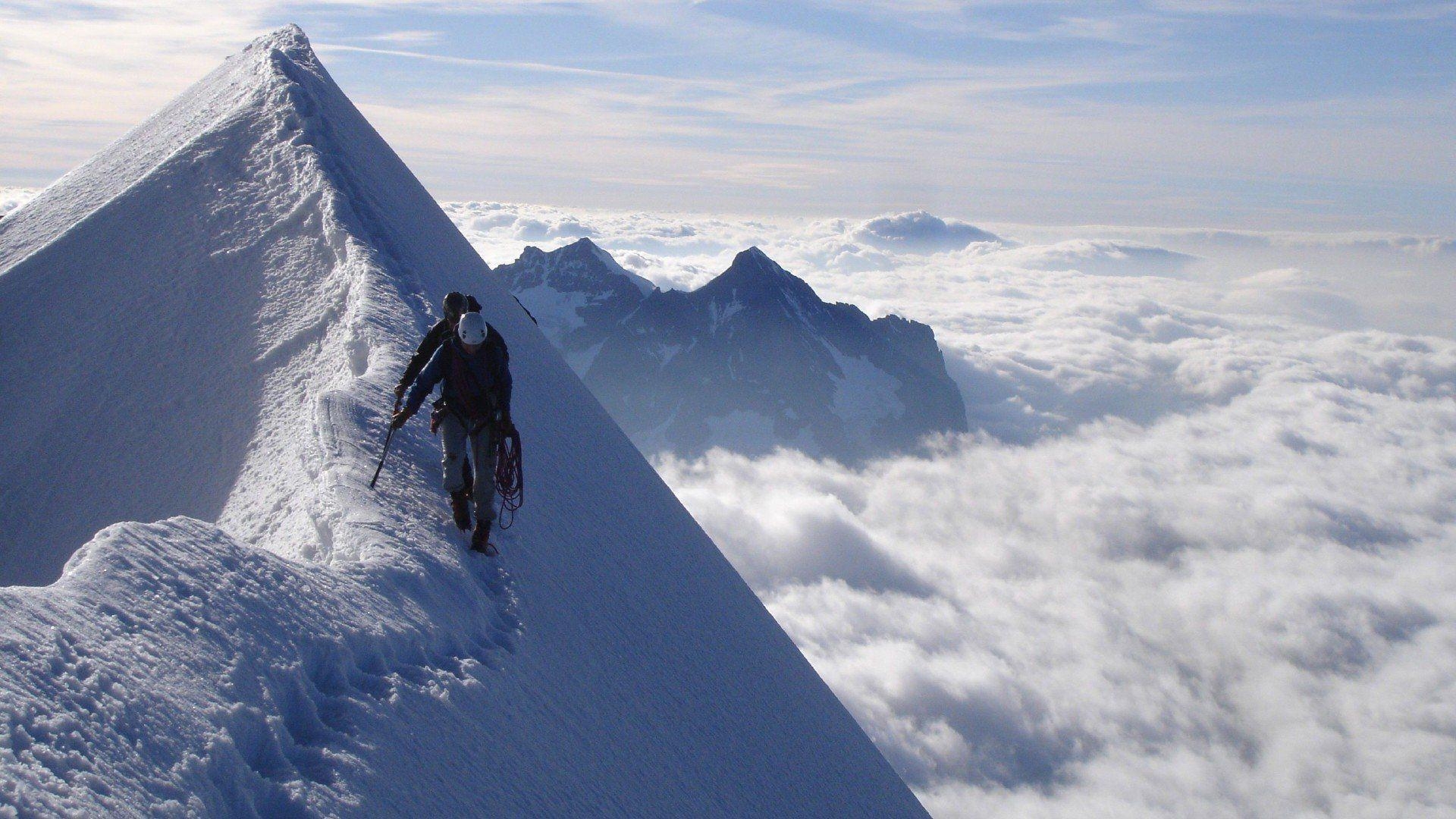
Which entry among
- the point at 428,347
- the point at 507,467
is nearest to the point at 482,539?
the point at 507,467

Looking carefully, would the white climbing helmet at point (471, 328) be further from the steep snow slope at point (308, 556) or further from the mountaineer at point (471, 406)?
the steep snow slope at point (308, 556)

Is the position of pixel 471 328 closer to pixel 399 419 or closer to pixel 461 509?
pixel 399 419

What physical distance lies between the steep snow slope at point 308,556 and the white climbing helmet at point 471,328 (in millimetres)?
2103

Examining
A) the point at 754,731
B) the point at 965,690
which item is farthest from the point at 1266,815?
the point at 754,731

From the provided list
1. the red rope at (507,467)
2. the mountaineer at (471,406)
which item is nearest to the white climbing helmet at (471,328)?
the mountaineer at (471,406)

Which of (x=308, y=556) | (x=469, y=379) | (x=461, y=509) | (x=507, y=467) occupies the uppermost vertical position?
(x=469, y=379)

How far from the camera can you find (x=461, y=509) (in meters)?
8.87

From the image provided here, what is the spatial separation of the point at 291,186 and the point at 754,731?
39.7 ft

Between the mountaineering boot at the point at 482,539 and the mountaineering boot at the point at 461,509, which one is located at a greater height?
the mountaineering boot at the point at 461,509

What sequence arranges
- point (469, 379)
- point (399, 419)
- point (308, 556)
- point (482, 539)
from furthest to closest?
1. point (482, 539)
2. point (399, 419)
3. point (469, 379)
4. point (308, 556)

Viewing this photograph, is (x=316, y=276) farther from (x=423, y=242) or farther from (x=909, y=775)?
(x=909, y=775)

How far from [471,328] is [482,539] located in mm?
2390

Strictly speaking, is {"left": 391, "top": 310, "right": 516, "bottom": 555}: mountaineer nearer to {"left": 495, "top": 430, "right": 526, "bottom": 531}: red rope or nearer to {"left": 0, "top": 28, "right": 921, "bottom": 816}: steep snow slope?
{"left": 495, "top": 430, "right": 526, "bottom": 531}: red rope

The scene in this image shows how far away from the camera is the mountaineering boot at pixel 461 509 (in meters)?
8.80
